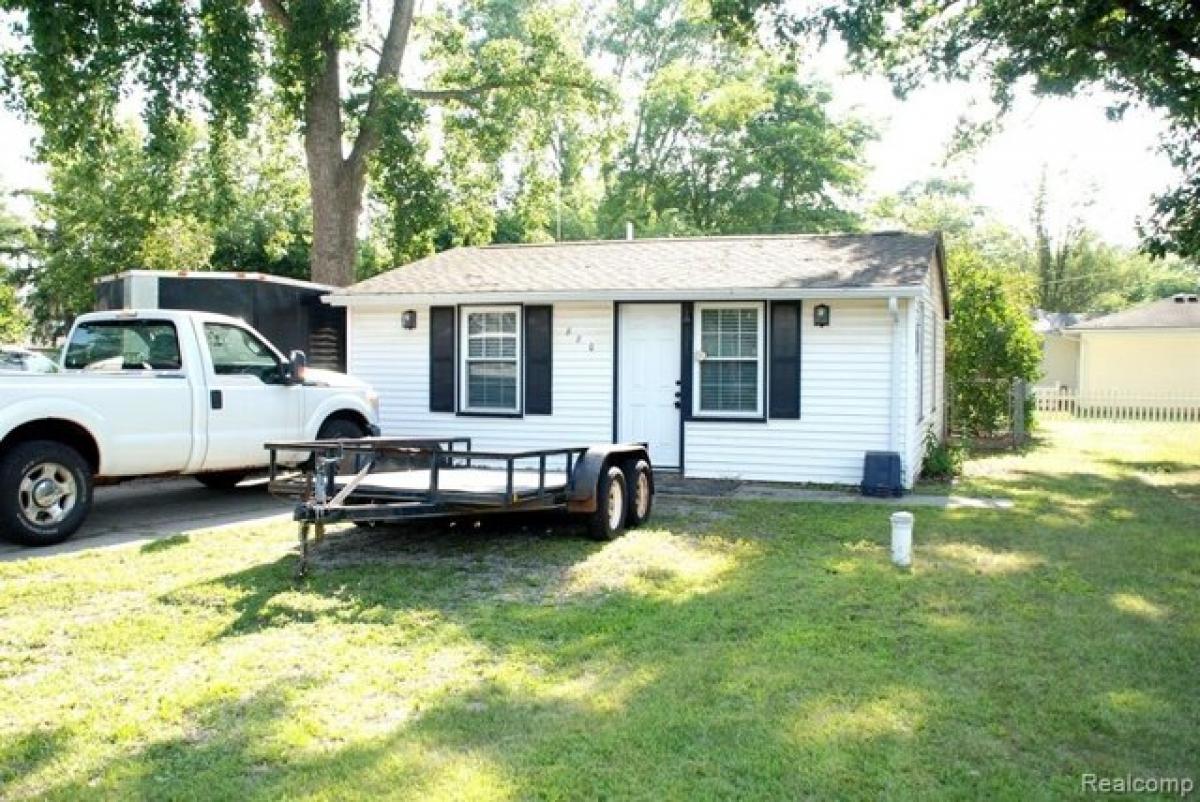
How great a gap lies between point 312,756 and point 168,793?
1.71 feet

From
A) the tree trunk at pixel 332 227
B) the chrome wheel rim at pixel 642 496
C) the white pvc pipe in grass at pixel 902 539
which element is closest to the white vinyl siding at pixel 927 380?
the chrome wheel rim at pixel 642 496

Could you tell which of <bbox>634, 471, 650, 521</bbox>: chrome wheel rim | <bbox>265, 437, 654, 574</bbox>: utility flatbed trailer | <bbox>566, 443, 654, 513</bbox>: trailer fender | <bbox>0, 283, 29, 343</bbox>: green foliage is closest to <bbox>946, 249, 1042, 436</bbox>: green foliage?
<bbox>634, 471, 650, 521</bbox>: chrome wheel rim

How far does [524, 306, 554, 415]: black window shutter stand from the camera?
42.9 ft

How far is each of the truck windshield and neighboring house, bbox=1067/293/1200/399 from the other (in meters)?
25.9

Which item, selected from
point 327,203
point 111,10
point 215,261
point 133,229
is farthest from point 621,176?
point 111,10

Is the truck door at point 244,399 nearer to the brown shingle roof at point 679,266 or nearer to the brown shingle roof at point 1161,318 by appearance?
the brown shingle roof at point 679,266

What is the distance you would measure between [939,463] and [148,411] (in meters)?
9.79

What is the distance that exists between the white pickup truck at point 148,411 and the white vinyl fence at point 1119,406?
21.1 meters

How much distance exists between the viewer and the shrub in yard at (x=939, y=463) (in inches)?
523

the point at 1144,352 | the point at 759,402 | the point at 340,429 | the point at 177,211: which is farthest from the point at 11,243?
the point at 1144,352

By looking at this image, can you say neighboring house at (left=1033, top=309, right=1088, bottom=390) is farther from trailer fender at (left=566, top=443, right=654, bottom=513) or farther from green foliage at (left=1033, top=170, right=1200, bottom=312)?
trailer fender at (left=566, top=443, right=654, bottom=513)

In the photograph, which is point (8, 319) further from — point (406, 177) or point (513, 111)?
point (513, 111)

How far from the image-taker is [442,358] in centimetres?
1359

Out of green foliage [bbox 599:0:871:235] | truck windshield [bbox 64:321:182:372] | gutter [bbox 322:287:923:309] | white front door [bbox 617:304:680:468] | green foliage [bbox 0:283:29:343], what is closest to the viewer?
truck windshield [bbox 64:321:182:372]
